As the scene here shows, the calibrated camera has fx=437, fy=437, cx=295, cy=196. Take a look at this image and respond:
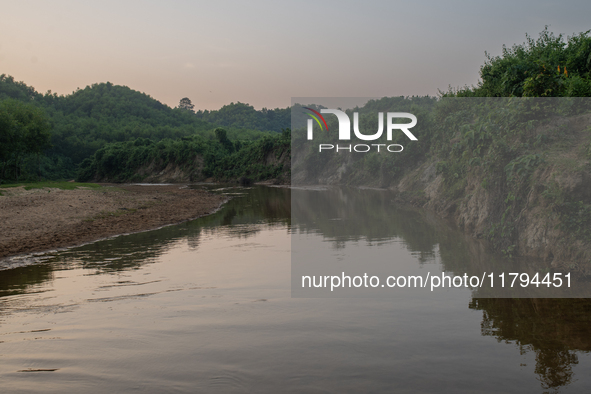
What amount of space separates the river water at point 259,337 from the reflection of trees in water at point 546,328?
0.02 m

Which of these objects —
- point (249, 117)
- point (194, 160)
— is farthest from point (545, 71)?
point (249, 117)

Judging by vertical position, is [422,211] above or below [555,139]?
below

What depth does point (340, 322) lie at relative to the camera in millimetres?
6957

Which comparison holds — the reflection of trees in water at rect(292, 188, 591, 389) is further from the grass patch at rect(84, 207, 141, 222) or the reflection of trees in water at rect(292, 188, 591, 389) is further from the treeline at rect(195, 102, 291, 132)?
the treeline at rect(195, 102, 291, 132)

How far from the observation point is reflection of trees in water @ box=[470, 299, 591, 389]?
17.7ft

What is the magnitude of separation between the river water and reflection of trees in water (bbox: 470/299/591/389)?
23 millimetres

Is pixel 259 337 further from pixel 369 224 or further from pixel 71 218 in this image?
pixel 71 218

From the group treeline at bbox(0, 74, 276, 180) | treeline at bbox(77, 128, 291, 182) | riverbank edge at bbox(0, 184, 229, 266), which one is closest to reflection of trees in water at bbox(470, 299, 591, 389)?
riverbank edge at bbox(0, 184, 229, 266)

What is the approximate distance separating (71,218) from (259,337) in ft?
53.6

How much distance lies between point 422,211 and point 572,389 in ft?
66.7

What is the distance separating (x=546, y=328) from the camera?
264 inches

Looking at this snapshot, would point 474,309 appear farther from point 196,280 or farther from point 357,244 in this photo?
point 357,244

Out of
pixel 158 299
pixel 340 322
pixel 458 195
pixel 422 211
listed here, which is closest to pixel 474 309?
pixel 340 322

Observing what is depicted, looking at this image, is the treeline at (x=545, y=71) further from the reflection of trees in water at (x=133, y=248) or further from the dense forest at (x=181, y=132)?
the reflection of trees in water at (x=133, y=248)
